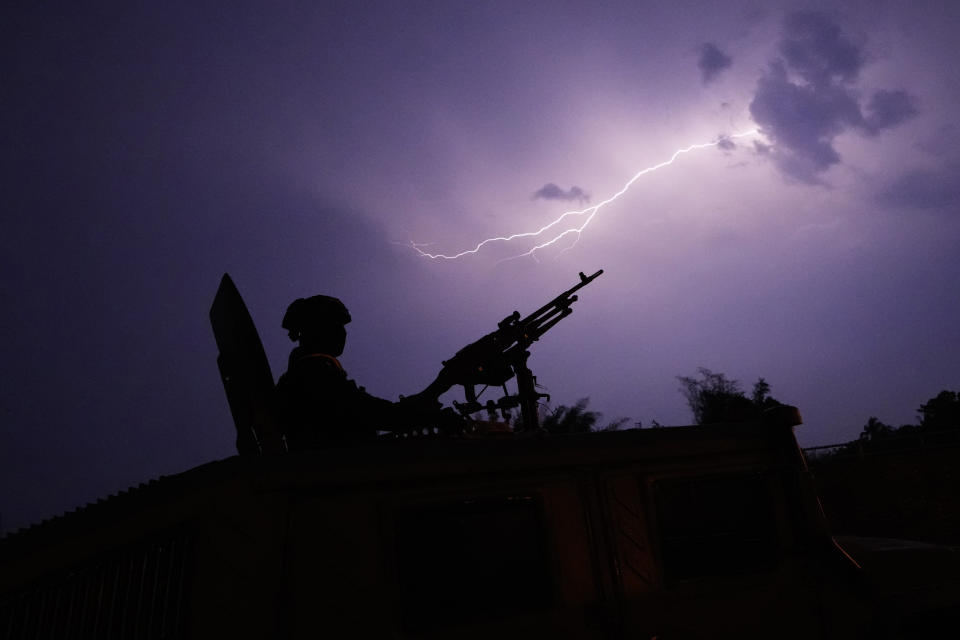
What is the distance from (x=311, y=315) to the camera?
13.4ft

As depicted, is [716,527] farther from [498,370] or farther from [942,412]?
[942,412]

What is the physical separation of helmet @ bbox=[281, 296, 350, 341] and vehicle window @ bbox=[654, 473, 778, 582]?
2.81 metres

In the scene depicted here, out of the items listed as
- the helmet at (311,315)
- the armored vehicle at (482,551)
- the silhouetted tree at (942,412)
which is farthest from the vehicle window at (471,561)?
the silhouetted tree at (942,412)

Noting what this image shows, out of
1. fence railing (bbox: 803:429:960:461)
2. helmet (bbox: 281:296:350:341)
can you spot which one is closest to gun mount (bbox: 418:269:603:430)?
helmet (bbox: 281:296:350:341)

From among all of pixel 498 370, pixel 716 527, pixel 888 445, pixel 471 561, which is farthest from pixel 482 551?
pixel 888 445

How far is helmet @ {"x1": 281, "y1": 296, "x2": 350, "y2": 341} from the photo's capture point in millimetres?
4094

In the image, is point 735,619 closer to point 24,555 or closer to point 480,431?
point 480,431

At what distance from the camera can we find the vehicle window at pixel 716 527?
2.57 m

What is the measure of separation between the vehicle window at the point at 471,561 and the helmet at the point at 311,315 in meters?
2.26

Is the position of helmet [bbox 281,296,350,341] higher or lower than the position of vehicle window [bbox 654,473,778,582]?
higher

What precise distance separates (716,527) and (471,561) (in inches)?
57.6

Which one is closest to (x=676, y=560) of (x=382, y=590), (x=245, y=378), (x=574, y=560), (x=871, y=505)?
(x=574, y=560)

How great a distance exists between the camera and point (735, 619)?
254cm

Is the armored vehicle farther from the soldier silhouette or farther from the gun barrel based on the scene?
the gun barrel
